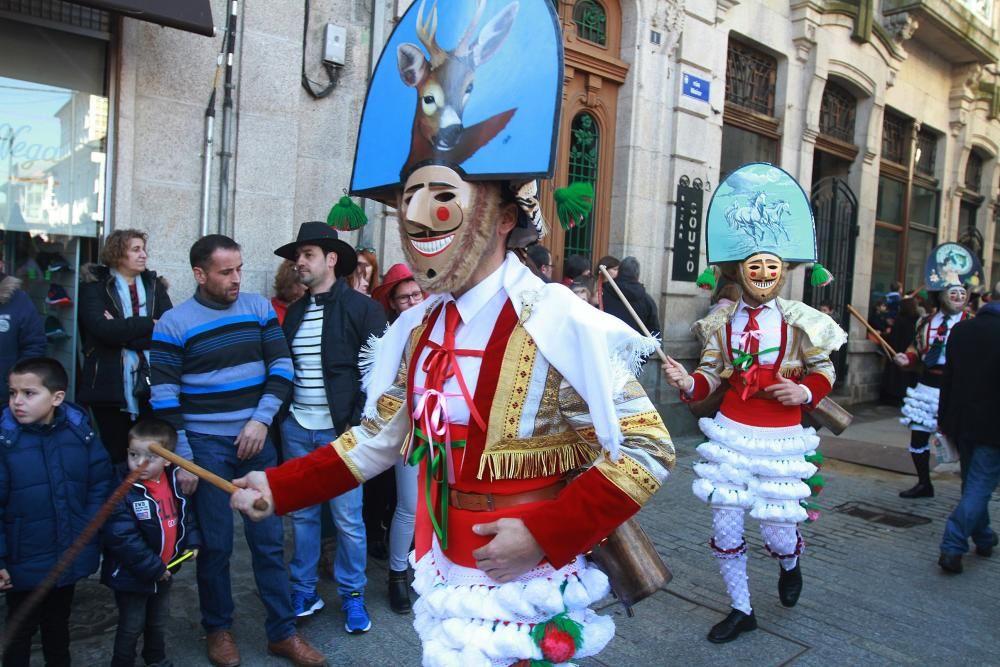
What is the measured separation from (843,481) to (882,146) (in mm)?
8017

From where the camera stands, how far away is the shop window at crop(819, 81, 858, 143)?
11875 millimetres

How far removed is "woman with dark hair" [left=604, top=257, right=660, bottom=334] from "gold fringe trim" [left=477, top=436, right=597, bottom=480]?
5170 millimetres

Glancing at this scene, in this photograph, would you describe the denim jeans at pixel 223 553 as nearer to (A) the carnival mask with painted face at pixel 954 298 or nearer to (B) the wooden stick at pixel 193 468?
(B) the wooden stick at pixel 193 468

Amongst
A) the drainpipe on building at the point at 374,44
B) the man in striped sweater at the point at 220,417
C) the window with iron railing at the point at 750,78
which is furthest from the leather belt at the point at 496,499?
the window with iron railing at the point at 750,78

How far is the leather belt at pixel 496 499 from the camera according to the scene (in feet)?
7.06

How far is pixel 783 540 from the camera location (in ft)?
14.0

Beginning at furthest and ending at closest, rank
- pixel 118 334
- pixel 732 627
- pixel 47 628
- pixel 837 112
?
pixel 837 112 < pixel 118 334 < pixel 732 627 < pixel 47 628

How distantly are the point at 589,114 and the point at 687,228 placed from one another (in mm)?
1820

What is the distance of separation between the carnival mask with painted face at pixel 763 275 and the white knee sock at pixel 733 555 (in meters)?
1.19

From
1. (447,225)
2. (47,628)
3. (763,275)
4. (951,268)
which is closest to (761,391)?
(763,275)

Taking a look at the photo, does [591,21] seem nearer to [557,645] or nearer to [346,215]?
[346,215]

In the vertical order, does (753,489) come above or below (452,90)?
below

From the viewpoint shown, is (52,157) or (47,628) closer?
(47,628)

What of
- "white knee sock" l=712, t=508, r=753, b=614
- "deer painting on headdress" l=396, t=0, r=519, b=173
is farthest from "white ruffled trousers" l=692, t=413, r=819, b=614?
"deer painting on headdress" l=396, t=0, r=519, b=173
